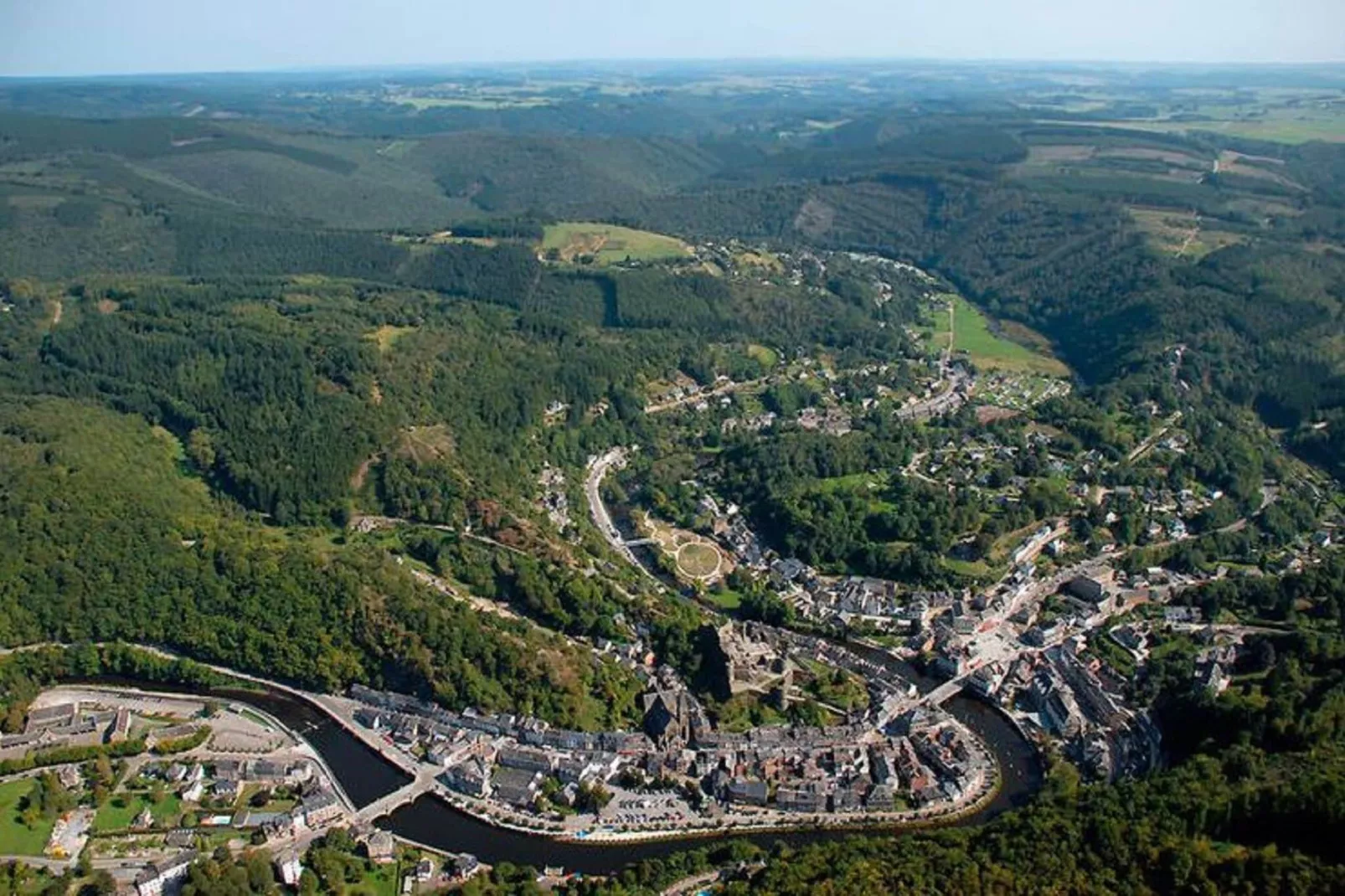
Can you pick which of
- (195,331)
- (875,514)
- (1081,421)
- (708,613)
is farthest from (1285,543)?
(195,331)

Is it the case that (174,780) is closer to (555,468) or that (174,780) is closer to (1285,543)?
(555,468)

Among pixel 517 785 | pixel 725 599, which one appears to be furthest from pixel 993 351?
pixel 517 785

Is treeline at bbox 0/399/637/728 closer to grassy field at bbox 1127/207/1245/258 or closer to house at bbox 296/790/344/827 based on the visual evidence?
house at bbox 296/790/344/827

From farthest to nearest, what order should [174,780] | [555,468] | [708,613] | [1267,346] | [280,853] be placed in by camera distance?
[1267,346] < [555,468] < [708,613] < [174,780] < [280,853]

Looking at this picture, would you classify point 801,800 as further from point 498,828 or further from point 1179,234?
point 1179,234

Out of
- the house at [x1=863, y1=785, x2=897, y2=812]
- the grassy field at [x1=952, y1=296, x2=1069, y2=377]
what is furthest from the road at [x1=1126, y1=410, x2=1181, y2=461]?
the house at [x1=863, y1=785, x2=897, y2=812]

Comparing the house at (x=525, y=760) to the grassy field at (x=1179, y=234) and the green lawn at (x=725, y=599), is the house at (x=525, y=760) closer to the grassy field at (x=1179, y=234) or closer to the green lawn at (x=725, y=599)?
the green lawn at (x=725, y=599)
